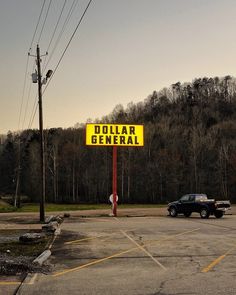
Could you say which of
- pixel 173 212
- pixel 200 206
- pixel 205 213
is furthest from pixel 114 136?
pixel 205 213

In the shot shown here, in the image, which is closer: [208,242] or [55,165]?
[208,242]

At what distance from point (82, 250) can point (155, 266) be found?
3.84 m

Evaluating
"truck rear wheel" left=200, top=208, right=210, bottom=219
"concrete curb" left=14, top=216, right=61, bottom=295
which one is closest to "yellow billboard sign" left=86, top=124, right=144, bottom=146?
"truck rear wheel" left=200, top=208, right=210, bottom=219

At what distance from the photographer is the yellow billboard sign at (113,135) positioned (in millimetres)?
37375

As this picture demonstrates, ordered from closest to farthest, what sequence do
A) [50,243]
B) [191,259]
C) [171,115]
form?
[191,259]
[50,243]
[171,115]

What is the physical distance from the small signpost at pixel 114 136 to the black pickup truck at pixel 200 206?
5196mm

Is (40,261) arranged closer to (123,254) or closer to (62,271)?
(62,271)

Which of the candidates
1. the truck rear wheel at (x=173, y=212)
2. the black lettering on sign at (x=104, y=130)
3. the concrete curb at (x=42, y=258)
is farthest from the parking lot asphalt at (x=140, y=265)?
the black lettering on sign at (x=104, y=130)

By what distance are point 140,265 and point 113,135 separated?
25.8 metres

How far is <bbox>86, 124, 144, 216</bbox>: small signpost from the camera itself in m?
37.3

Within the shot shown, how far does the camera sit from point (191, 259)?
1302cm

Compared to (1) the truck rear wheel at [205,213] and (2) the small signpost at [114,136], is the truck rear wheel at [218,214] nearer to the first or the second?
(1) the truck rear wheel at [205,213]

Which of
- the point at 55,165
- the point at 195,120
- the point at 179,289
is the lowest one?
the point at 179,289

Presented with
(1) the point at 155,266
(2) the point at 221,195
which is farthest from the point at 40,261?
(2) the point at 221,195
